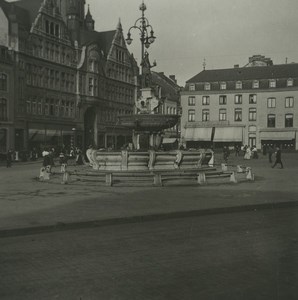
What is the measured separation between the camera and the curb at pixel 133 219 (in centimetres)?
1008

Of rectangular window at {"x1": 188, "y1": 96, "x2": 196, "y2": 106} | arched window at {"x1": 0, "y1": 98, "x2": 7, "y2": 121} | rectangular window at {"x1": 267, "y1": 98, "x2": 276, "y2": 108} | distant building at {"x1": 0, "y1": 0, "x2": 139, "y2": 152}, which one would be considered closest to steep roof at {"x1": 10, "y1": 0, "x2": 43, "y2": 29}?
distant building at {"x1": 0, "y1": 0, "x2": 139, "y2": 152}

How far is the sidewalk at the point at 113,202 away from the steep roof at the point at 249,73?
5874 cm

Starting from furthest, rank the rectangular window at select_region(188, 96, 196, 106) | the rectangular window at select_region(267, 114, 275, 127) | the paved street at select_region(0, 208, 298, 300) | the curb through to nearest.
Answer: the rectangular window at select_region(188, 96, 196, 106) < the rectangular window at select_region(267, 114, 275, 127) < the curb < the paved street at select_region(0, 208, 298, 300)

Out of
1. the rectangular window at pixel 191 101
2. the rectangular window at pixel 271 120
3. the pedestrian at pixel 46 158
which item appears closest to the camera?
the pedestrian at pixel 46 158

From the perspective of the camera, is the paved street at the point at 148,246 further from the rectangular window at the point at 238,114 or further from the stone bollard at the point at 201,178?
the rectangular window at the point at 238,114

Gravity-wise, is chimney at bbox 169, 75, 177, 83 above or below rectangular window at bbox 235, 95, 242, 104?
above

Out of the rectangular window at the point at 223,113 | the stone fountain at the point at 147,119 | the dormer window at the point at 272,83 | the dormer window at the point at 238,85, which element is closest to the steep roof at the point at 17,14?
the stone fountain at the point at 147,119

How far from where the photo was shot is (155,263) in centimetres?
741

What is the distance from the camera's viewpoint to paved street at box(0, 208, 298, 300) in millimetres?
6043

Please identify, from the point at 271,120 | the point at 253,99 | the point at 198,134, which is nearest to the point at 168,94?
the point at 198,134

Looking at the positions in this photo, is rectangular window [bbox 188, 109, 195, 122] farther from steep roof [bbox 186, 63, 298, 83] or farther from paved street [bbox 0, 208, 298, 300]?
paved street [bbox 0, 208, 298, 300]

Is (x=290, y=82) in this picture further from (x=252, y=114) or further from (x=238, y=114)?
(x=238, y=114)

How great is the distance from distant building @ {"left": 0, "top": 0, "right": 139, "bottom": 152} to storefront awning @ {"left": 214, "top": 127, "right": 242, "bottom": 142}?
1481 centimetres

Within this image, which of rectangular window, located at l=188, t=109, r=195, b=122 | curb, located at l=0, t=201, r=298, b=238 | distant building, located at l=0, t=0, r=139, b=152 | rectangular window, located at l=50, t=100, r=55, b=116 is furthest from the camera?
rectangular window, located at l=188, t=109, r=195, b=122
